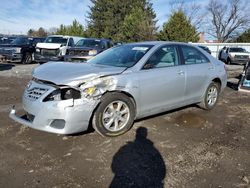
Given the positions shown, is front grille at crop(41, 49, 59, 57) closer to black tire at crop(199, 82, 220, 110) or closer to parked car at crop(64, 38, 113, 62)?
parked car at crop(64, 38, 113, 62)

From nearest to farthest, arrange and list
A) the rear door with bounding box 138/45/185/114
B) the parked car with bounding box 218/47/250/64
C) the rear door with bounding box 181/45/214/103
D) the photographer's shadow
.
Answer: the photographer's shadow → the rear door with bounding box 138/45/185/114 → the rear door with bounding box 181/45/214/103 → the parked car with bounding box 218/47/250/64

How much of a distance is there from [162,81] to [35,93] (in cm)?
222

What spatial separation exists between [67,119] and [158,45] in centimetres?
234

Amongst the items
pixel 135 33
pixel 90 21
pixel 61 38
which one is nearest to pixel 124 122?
pixel 61 38

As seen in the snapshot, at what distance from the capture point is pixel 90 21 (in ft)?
163

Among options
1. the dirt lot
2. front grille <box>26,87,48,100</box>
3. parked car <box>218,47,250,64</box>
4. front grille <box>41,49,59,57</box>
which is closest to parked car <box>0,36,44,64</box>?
front grille <box>41,49,59,57</box>

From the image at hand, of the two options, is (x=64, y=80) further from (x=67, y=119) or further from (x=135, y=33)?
(x=135, y=33)

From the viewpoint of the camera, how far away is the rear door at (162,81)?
4965 mm

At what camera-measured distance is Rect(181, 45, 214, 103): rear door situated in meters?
5.83

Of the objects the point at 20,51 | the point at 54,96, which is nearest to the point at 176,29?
the point at 20,51

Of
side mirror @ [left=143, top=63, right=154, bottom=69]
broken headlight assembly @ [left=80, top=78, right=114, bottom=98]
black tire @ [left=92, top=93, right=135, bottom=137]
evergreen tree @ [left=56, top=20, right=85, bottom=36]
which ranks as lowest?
black tire @ [left=92, top=93, right=135, bottom=137]

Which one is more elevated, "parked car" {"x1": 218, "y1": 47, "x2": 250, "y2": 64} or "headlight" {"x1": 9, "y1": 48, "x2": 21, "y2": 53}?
"parked car" {"x1": 218, "y1": 47, "x2": 250, "y2": 64}

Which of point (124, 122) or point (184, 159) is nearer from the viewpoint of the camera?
point (184, 159)

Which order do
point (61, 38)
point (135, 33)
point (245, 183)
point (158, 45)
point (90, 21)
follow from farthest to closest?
point (90, 21), point (135, 33), point (61, 38), point (158, 45), point (245, 183)
